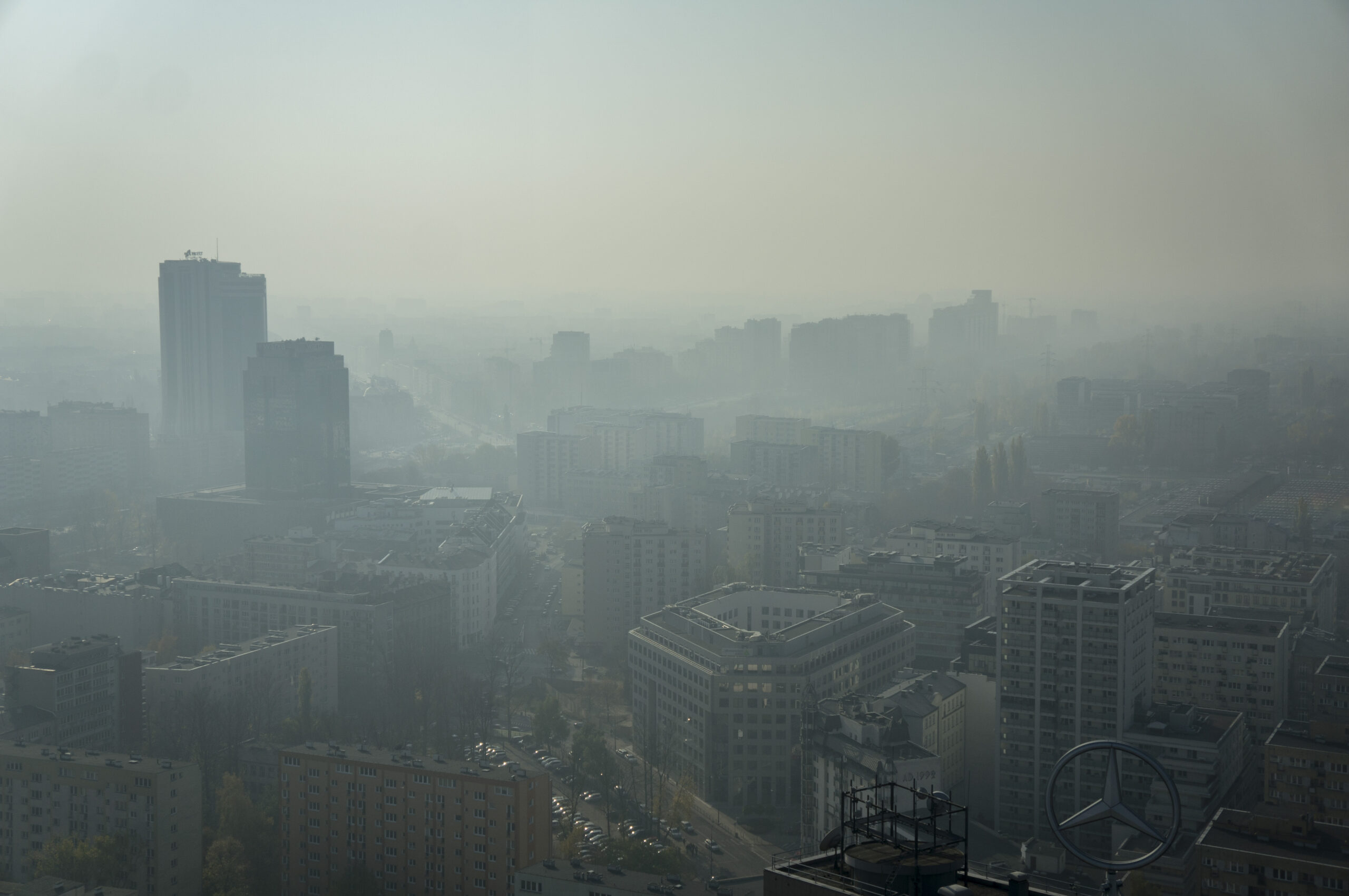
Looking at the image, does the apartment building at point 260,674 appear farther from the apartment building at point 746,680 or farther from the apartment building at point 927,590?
the apartment building at point 927,590

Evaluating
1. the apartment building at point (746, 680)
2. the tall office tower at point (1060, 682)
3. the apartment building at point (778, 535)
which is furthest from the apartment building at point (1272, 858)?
the apartment building at point (778, 535)

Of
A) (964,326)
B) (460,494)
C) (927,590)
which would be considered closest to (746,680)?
(927,590)

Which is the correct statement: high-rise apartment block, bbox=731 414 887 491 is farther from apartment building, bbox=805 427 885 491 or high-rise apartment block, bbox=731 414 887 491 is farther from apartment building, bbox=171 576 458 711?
apartment building, bbox=171 576 458 711

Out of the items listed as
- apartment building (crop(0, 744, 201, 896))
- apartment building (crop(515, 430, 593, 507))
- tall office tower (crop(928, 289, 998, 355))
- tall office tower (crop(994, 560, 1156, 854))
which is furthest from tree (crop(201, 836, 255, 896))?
tall office tower (crop(928, 289, 998, 355))

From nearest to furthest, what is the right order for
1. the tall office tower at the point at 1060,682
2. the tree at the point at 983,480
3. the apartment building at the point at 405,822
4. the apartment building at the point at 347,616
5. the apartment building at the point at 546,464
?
the apartment building at the point at 405,822, the tall office tower at the point at 1060,682, the apartment building at the point at 347,616, the tree at the point at 983,480, the apartment building at the point at 546,464

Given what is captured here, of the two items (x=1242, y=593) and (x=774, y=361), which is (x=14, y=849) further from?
(x=774, y=361)
